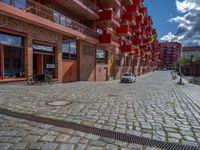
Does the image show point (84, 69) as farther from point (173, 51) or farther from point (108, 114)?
point (173, 51)

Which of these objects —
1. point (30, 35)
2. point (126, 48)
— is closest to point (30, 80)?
point (30, 35)

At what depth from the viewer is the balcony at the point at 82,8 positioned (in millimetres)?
17625

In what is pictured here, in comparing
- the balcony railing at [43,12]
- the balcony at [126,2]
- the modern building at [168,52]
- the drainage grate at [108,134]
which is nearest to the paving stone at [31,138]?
the drainage grate at [108,134]

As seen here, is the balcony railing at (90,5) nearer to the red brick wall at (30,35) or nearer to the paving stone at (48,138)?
the red brick wall at (30,35)

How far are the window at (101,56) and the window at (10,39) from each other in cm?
1322

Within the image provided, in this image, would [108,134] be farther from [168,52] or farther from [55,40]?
[168,52]

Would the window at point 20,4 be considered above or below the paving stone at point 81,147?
above

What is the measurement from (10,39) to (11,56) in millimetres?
1210

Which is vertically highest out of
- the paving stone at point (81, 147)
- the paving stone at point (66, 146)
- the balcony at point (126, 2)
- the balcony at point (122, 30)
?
the balcony at point (126, 2)

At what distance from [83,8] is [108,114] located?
1546 cm

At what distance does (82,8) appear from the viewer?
1920cm

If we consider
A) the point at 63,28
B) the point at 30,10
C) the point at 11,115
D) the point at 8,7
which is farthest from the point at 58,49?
the point at 11,115

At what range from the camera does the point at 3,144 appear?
3930 millimetres

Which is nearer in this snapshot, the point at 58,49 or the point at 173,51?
the point at 58,49
